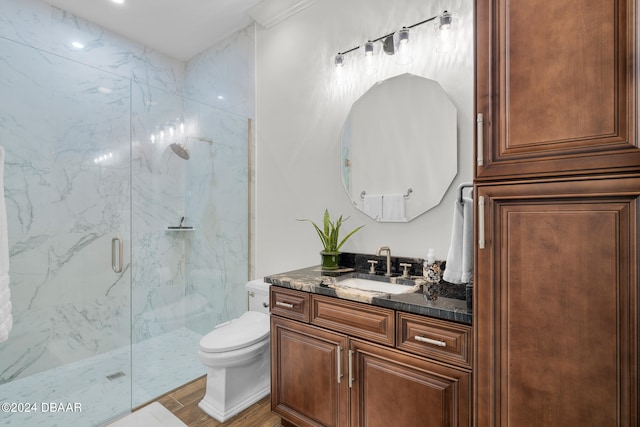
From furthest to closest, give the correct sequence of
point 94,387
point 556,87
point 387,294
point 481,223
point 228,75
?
point 228,75 < point 94,387 < point 387,294 < point 481,223 < point 556,87

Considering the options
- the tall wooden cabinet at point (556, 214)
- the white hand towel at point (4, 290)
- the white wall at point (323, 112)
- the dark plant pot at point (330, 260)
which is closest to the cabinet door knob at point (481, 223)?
the tall wooden cabinet at point (556, 214)

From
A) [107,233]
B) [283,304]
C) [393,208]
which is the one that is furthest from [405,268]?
[107,233]

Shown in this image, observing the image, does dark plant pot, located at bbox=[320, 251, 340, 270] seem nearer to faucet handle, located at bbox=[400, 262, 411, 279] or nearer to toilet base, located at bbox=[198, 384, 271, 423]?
faucet handle, located at bbox=[400, 262, 411, 279]

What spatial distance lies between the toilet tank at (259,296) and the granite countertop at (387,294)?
50cm

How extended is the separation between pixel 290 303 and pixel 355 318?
406 millimetres

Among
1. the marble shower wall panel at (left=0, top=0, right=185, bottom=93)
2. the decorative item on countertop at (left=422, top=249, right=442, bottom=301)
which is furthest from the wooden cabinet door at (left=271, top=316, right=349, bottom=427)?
the marble shower wall panel at (left=0, top=0, right=185, bottom=93)

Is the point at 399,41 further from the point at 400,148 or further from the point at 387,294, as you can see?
the point at 387,294

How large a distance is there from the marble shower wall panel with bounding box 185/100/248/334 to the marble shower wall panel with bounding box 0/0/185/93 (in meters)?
0.44

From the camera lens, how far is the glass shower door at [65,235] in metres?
2.12

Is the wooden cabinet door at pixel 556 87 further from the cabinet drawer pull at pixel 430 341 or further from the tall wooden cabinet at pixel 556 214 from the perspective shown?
the cabinet drawer pull at pixel 430 341

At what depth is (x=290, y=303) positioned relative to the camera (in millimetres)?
1642

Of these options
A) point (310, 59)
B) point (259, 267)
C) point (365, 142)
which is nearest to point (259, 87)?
point (310, 59)

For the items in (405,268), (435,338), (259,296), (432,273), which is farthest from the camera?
(259,296)

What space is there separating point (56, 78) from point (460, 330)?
10.4 feet
